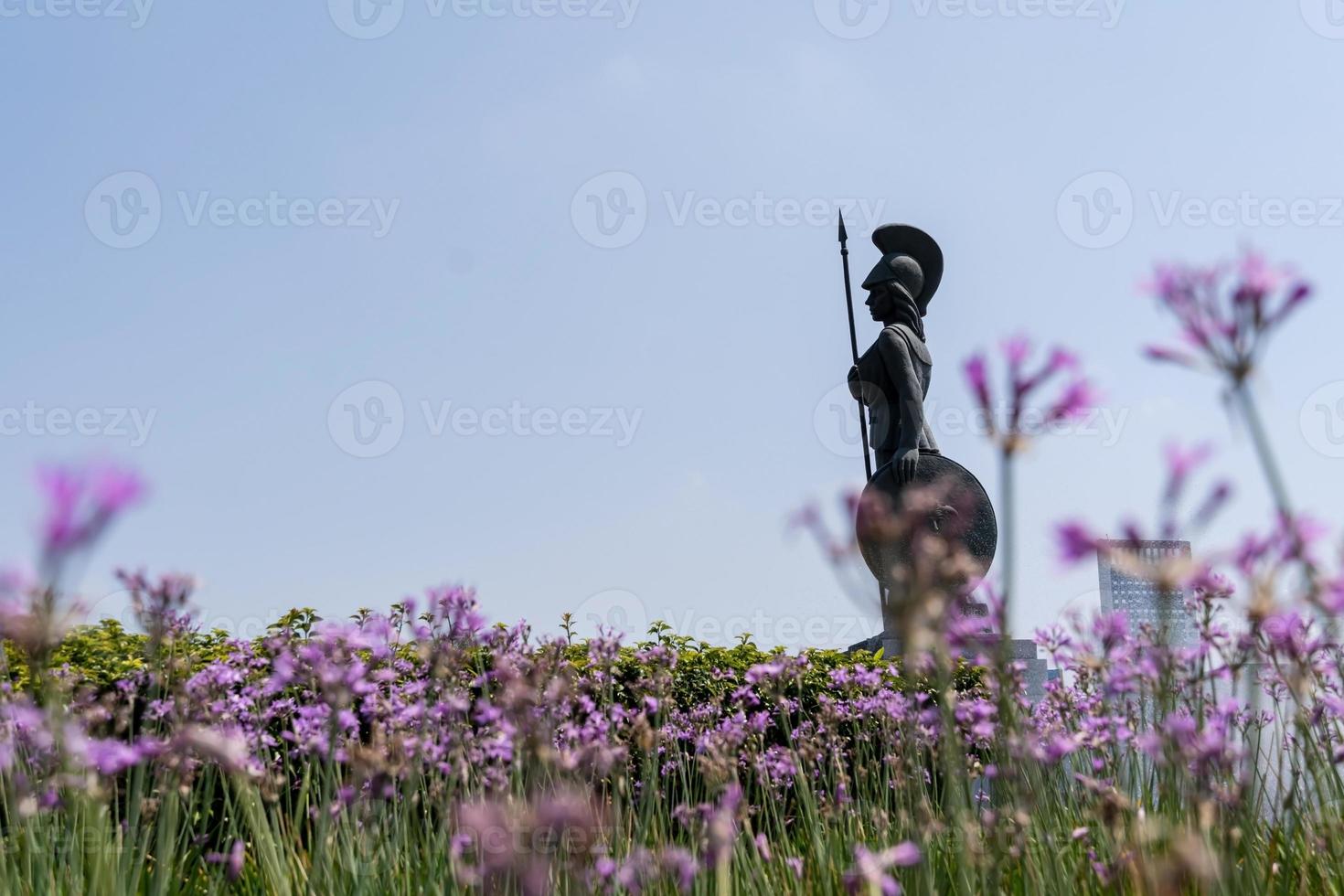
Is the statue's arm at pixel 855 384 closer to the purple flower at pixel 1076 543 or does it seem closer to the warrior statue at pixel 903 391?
the warrior statue at pixel 903 391

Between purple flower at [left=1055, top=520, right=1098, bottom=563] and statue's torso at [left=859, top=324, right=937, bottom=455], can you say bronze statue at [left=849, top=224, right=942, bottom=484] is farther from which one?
purple flower at [left=1055, top=520, right=1098, bottom=563]

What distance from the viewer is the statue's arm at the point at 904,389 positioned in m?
10.1

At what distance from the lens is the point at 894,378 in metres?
10.2

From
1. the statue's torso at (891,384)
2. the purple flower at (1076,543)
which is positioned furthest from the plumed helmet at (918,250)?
the purple flower at (1076,543)

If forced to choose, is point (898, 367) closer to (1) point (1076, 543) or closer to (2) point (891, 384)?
(2) point (891, 384)

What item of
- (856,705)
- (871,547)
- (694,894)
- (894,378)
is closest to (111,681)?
(694,894)

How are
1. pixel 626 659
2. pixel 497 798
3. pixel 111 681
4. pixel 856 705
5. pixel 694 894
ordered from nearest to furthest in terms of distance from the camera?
pixel 497 798
pixel 694 894
pixel 111 681
pixel 856 705
pixel 626 659

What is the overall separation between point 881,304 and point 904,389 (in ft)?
3.70

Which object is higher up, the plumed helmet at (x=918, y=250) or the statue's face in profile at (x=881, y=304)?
the plumed helmet at (x=918, y=250)

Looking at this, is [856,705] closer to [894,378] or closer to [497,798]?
[497,798]

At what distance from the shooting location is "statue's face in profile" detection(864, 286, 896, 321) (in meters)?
10.8

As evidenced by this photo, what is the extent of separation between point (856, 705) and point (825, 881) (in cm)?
241

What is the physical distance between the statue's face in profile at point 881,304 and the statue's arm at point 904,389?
2.03 feet

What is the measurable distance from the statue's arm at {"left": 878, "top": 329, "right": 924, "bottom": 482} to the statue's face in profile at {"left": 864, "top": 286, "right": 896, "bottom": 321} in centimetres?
62
